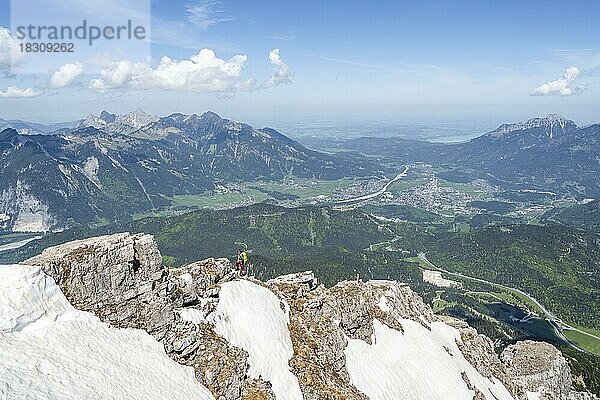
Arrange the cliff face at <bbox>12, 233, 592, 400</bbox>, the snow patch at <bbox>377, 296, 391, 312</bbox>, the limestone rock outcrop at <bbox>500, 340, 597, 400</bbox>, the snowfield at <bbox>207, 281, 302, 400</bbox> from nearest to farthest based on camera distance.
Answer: the cliff face at <bbox>12, 233, 592, 400</bbox>
the snowfield at <bbox>207, 281, 302, 400</bbox>
the snow patch at <bbox>377, 296, 391, 312</bbox>
the limestone rock outcrop at <bbox>500, 340, 597, 400</bbox>

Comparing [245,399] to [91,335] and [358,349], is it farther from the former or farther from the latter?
[358,349]

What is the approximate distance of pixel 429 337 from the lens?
7762 cm

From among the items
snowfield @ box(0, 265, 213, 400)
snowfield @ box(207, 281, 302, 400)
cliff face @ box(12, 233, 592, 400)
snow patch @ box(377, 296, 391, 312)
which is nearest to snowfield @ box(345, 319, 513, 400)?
cliff face @ box(12, 233, 592, 400)

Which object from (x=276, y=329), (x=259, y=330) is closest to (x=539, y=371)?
(x=276, y=329)

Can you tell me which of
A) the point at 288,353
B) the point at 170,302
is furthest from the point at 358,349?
the point at 170,302

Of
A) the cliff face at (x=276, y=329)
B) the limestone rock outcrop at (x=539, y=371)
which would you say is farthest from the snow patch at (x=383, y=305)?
the limestone rock outcrop at (x=539, y=371)

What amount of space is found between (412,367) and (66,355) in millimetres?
49525

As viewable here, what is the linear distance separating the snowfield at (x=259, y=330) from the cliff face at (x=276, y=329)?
143 millimetres

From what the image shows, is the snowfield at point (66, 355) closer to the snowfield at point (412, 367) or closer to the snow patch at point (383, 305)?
the snowfield at point (412, 367)

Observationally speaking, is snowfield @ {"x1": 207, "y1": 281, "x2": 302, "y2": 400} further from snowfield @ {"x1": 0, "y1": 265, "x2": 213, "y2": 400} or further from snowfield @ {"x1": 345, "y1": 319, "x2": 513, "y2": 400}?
snowfield @ {"x1": 345, "y1": 319, "x2": 513, "y2": 400}

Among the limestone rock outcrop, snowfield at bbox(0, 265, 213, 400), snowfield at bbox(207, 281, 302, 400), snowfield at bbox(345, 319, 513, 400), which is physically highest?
snowfield at bbox(0, 265, 213, 400)

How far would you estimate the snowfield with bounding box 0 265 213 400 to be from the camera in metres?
32.4

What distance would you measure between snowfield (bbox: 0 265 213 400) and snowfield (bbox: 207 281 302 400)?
8.99 meters

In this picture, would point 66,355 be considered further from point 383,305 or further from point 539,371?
point 539,371
